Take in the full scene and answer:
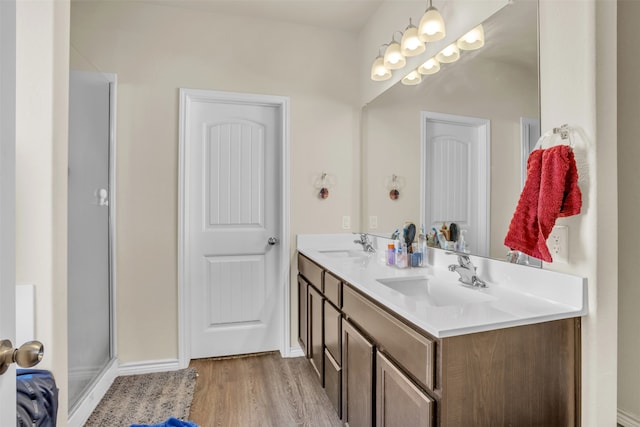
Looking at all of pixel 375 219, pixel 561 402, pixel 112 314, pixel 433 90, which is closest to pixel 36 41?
pixel 112 314

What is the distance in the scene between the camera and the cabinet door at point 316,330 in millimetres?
2004

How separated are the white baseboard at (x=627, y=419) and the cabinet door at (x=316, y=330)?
1.41 meters

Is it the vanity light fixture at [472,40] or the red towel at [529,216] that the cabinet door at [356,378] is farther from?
the vanity light fixture at [472,40]

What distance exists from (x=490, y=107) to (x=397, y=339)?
3.75ft

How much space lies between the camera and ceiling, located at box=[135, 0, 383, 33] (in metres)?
2.36

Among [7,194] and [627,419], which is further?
[627,419]

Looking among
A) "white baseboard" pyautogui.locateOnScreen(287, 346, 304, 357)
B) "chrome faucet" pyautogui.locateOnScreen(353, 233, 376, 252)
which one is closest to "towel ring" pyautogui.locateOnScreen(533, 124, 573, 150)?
"chrome faucet" pyautogui.locateOnScreen(353, 233, 376, 252)

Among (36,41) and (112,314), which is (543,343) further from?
(112,314)

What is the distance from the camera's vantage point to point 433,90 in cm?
191

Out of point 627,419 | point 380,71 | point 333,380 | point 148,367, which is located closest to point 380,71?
point 380,71

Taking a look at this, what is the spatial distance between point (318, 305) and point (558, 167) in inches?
56.9

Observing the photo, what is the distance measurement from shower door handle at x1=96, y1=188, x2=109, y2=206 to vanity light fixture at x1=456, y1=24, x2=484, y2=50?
2.24 meters

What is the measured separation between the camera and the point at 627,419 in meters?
1.48

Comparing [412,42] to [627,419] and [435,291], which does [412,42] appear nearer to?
[435,291]
